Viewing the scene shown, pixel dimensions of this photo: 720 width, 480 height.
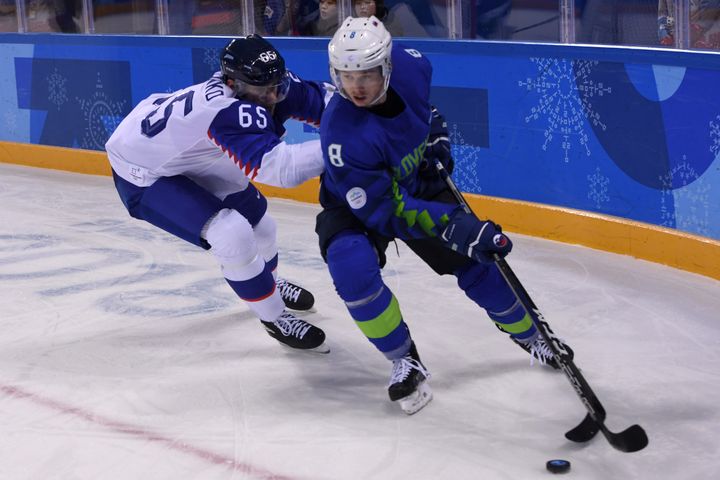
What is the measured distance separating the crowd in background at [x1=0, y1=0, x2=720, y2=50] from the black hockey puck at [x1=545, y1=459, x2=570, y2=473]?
2.25 metres

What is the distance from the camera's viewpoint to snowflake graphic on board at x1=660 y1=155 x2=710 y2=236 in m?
4.21

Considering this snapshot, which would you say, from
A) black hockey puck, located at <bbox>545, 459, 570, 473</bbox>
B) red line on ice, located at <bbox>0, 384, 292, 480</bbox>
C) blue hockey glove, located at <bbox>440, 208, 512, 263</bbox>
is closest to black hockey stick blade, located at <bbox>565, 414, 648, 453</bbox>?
black hockey puck, located at <bbox>545, 459, 570, 473</bbox>

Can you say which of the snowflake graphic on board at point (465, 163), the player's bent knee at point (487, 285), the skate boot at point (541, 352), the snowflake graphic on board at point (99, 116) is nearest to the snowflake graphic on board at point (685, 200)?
the snowflake graphic on board at point (465, 163)

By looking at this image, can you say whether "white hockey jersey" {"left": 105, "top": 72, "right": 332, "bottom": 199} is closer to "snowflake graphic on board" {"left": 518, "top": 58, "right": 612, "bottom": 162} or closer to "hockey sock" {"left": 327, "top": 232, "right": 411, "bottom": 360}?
→ "hockey sock" {"left": 327, "top": 232, "right": 411, "bottom": 360}

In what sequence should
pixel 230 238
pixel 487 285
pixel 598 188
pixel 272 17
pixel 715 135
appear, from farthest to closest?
pixel 272 17, pixel 598 188, pixel 715 135, pixel 230 238, pixel 487 285

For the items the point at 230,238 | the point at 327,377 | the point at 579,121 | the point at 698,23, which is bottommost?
the point at 327,377

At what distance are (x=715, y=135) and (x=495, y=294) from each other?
157cm

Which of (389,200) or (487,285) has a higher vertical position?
(389,200)

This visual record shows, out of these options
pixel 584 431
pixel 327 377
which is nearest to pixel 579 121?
pixel 327 377

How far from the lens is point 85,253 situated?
4836 mm

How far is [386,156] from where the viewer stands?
2756mm

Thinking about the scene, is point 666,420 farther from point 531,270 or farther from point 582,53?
point 582,53

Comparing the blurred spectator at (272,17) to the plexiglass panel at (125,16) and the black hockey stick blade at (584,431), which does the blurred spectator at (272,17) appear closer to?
the plexiglass panel at (125,16)

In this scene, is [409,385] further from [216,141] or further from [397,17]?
[397,17]
